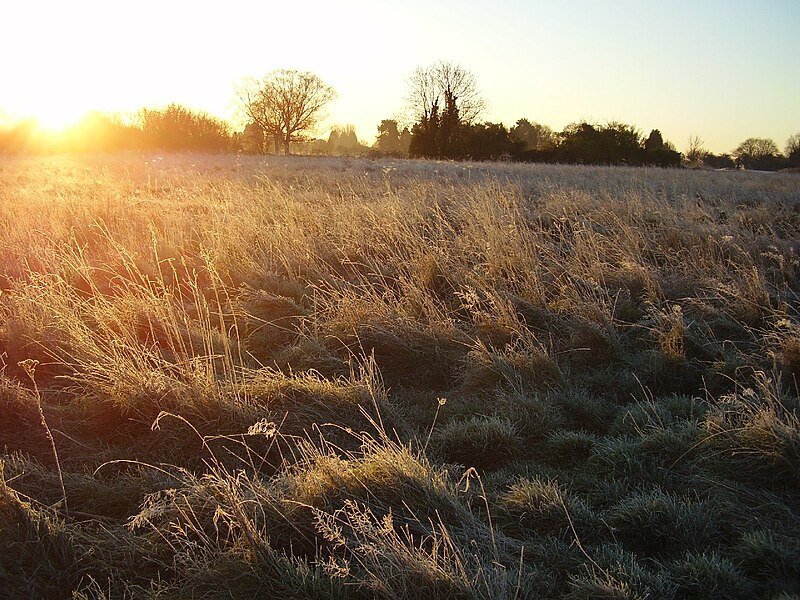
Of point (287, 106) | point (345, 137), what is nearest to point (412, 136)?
point (287, 106)

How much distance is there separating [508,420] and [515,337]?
1.16 metres

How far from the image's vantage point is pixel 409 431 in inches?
118

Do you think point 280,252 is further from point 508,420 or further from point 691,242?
point 691,242

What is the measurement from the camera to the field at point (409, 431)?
1988 mm

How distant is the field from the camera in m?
1.99

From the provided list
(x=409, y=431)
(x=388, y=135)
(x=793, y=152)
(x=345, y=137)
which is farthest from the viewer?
(x=345, y=137)

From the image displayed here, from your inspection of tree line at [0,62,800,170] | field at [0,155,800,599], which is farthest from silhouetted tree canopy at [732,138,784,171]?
field at [0,155,800,599]

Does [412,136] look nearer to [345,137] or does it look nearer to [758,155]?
[758,155]

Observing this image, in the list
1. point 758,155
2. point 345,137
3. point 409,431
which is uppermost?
point 345,137

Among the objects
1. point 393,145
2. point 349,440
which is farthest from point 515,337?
point 393,145

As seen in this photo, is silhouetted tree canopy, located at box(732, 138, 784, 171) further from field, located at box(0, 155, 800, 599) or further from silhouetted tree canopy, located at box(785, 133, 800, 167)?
field, located at box(0, 155, 800, 599)

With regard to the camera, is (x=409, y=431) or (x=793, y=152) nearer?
(x=409, y=431)

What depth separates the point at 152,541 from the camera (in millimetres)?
2162

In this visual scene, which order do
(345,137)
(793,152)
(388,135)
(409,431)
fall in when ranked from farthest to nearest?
(345,137), (388,135), (793,152), (409,431)
